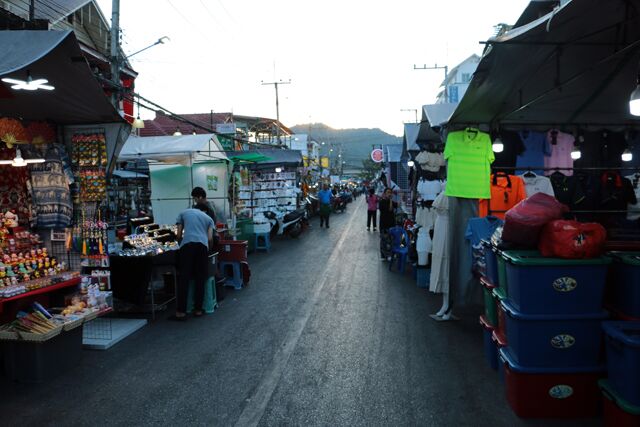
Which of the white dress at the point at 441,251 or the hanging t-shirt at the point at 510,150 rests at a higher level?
the hanging t-shirt at the point at 510,150

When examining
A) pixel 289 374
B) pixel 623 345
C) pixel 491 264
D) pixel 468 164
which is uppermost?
pixel 468 164

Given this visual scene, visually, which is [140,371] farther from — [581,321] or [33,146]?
[581,321]

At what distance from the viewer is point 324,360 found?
5.21 meters

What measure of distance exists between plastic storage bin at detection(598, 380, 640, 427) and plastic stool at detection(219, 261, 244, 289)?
691 cm

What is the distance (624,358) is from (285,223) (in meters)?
15.2

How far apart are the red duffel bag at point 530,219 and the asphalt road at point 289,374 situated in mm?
1503

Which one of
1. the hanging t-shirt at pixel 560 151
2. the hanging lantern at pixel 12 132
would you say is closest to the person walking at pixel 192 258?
the hanging lantern at pixel 12 132

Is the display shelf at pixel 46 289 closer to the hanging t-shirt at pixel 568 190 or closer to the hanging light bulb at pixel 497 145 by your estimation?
the hanging light bulb at pixel 497 145

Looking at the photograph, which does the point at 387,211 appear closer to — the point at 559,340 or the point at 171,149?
the point at 171,149

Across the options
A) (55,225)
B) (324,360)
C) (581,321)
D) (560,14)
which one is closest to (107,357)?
(55,225)

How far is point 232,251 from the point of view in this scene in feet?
31.0

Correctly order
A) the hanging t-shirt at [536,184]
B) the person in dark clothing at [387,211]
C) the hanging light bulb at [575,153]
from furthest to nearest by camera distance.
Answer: the person in dark clothing at [387,211] → the hanging light bulb at [575,153] → the hanging t-shirt at [536,184]

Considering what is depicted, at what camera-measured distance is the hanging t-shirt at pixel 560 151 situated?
7.62 meters

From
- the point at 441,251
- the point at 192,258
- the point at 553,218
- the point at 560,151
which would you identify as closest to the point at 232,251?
the point at 192,258
